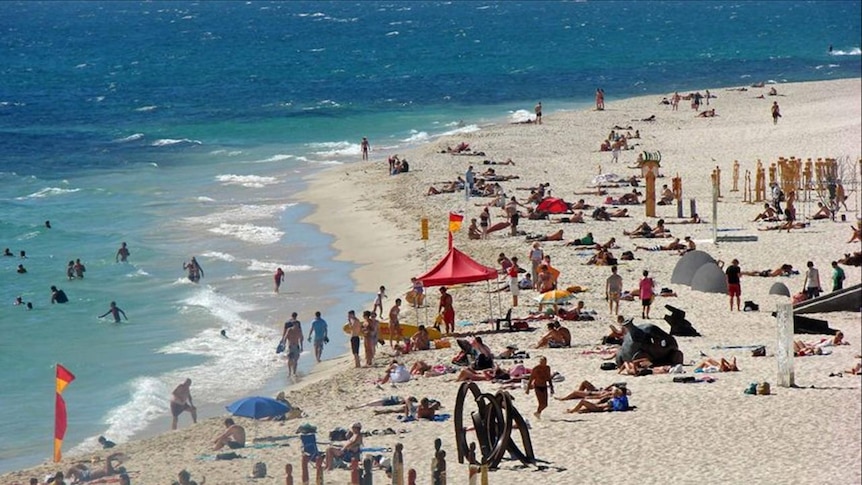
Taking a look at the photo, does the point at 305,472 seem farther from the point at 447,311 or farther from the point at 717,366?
the point at 447,311

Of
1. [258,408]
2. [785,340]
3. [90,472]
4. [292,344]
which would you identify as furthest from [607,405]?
[292,344]

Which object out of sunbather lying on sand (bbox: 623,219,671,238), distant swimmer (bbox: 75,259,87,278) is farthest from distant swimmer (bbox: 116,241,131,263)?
sunbather lying on sand (bbox: 623,219,671,238)

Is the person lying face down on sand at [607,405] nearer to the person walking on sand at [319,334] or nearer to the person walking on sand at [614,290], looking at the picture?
the person walking on sand at [614,290]

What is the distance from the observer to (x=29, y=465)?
2014 cm

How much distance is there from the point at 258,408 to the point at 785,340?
24.6 ft

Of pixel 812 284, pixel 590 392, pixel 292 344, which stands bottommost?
pixel 590 392

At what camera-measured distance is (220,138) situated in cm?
6078

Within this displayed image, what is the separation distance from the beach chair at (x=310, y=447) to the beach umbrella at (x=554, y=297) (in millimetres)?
7941

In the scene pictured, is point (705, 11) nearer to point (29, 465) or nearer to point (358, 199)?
point (358, 199)

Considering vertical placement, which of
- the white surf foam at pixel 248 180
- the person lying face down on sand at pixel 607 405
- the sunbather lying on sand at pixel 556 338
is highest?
the white surf foam at pixel 248 180

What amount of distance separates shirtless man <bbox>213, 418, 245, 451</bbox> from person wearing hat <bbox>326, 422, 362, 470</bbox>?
1.77 meters

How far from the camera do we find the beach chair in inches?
698

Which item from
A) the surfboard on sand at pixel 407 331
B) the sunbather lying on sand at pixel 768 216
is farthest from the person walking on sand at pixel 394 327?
the sunbather lying on sand at pixel 768 216

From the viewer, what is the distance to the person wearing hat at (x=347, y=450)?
17.3 m
